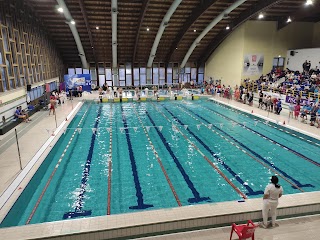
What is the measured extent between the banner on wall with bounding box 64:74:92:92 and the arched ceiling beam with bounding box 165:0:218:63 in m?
8.99

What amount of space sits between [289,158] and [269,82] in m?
13.2

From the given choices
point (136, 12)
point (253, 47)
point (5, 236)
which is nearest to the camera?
point (5, 236)

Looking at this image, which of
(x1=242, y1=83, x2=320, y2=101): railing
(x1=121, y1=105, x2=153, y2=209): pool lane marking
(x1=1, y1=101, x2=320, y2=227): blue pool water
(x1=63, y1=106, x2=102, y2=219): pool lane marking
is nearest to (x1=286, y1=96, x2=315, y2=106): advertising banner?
(x1=242, y1=83, x2=320, y2=101): railing

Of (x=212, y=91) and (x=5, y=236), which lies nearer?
(x=5, y=236)

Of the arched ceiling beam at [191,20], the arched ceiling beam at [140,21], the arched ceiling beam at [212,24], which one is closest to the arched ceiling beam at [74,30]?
the arched ceiling beam at [140,21]

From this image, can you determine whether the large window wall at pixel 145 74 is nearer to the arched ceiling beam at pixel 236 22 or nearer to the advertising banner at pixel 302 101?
the arched ceiling beam at pixel 236 22

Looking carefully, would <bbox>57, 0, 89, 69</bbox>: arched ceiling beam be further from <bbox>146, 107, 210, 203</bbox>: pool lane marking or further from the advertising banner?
the advertising banner

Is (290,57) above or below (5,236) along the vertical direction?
above

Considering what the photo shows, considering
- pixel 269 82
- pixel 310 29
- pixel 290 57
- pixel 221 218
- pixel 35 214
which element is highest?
pixel 310 29

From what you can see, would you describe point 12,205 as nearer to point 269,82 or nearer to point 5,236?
point 5,236

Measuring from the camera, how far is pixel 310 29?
21875mm

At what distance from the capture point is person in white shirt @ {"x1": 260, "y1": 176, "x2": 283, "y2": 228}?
13.4 ft

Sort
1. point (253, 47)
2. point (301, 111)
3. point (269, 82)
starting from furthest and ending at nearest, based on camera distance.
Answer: point (253, 47) < point (269, 82) < point (301, 111)

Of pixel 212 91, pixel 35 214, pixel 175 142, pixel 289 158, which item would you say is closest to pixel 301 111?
pixel 289 158
